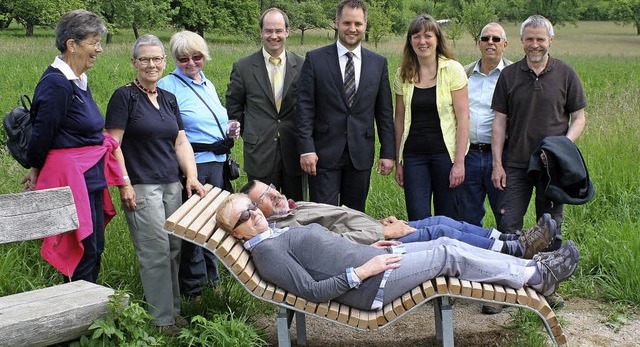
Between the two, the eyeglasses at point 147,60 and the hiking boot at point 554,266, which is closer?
the hiking boot at point 554,266

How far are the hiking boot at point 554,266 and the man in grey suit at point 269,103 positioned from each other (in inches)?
87.4

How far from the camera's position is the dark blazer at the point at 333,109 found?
5383 millimetres

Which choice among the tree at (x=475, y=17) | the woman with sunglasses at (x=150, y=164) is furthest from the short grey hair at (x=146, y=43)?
the tree at (x=475, y=17)

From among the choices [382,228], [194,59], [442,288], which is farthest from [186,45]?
[442,288]

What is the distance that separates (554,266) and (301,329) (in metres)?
1.67

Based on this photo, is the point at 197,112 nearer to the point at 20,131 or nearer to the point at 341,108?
the point at 341,108

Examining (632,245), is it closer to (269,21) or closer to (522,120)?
(522,120)

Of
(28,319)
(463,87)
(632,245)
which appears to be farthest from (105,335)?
(632,245)

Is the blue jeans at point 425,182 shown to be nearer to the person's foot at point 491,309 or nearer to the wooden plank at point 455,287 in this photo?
the person's foot at point 491,309

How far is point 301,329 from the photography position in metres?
4.71

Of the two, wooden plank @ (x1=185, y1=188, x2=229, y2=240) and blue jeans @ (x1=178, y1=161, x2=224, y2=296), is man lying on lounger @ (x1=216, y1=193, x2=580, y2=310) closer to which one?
wooden plank @ (x1=185, y1=188, x2=229, y2=240)

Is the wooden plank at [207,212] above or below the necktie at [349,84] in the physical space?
below

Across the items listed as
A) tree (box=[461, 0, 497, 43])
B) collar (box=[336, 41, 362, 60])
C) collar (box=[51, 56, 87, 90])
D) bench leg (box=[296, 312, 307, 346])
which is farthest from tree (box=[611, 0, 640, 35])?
collar (box=[51, 56, 87, 90])

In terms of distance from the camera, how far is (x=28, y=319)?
11.6ft
